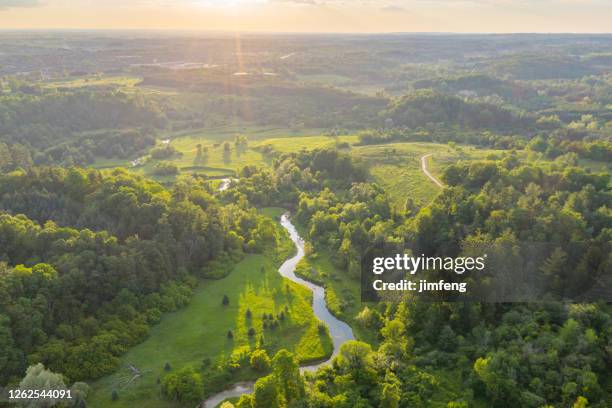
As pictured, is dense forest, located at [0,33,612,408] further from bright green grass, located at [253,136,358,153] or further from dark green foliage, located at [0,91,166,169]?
dark green foliage, located at [0,91,166,169]

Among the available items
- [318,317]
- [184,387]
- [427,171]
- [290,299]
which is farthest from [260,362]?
[427,171]

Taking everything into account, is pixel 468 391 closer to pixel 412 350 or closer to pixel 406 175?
pixel 412 350

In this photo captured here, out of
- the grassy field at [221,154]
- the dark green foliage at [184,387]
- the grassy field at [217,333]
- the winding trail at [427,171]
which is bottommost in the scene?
the grassy field at [217,333]

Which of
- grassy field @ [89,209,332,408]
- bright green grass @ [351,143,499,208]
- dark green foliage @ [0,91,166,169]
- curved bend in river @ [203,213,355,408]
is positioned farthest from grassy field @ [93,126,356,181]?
grassy field @ [89,209,332,408]

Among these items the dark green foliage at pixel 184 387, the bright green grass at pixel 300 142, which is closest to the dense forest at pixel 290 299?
the dark green foliage at pixel 184 387

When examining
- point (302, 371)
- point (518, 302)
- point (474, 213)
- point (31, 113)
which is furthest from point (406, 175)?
point (31, 113)

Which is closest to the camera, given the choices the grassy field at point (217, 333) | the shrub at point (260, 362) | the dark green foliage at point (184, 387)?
the dark green foliage at point (184, 387)

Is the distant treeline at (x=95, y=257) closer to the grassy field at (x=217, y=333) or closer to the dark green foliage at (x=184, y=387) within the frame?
the grassy field at (x=217, y=333)

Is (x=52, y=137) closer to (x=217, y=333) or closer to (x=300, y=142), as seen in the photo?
(x=300, y=142)
